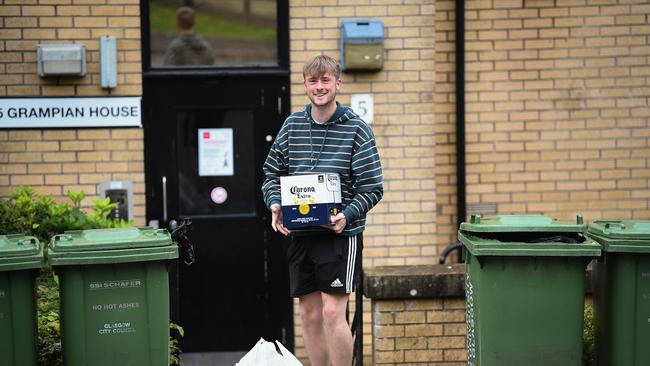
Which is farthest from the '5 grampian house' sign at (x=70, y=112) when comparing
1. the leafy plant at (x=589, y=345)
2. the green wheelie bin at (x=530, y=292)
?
the leafy plant at (x=589, y=345)

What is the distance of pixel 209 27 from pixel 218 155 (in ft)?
3.17

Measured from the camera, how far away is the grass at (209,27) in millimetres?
7359

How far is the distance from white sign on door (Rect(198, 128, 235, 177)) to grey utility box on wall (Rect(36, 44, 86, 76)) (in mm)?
1087

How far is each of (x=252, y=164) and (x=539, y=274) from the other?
10.1 feet

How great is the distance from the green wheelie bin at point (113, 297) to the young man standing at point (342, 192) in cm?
81

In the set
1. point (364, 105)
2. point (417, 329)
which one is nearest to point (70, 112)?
point (364, 105)

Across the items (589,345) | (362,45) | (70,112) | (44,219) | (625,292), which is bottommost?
(589,345)

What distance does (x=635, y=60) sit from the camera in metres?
7.64

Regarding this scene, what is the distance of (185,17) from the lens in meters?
7.38

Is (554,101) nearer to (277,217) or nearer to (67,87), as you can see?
(277,217)

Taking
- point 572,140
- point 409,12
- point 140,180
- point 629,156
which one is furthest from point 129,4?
point 629,156

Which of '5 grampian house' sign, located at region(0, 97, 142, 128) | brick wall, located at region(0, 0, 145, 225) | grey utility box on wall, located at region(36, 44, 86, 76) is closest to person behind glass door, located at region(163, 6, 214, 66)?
brick wall, located at region(0, 0, 145, 225)

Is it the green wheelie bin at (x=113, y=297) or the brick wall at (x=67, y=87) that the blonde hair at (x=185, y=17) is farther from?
the green wheelie bin at (x=113, y=297)

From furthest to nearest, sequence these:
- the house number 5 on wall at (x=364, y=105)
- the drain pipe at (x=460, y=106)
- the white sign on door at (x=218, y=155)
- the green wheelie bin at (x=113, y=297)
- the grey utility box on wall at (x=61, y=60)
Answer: the drain pipe at (x=460, y=106) < the white sign on door at (x=218, y=155) < the house number 5 on wall at (x=364, y=105) < the grey utility box on wall at (x=61, y=60) < the green wheelie bin at (x=113, y=297)
